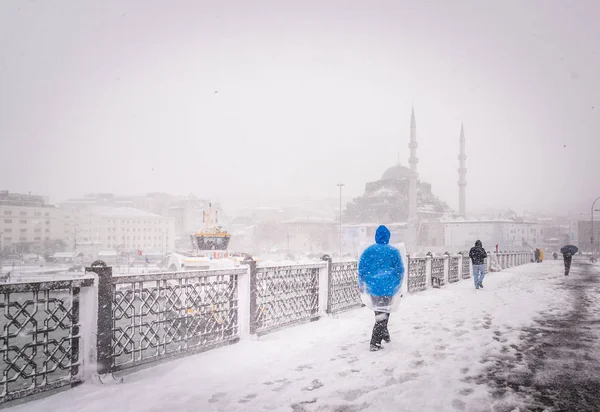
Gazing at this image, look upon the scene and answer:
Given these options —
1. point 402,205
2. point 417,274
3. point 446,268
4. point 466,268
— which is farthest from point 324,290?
point 402,205

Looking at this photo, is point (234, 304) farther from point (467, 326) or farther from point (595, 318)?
point (595, 318)

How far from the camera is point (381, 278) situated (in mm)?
5625

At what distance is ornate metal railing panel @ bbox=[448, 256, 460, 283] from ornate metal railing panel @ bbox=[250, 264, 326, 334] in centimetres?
1014

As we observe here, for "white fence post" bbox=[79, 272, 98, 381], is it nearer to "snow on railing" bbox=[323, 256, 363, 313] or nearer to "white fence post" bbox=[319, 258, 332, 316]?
"white fence post" bbox=[319, 258, 332, 316]

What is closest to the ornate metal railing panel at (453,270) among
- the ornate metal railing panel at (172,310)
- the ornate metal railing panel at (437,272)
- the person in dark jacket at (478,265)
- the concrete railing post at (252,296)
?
the ornate metal railing panel at (437,272)

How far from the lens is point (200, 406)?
3.66 meters

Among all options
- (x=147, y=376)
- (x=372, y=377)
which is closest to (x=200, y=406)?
(x=147, y=376)

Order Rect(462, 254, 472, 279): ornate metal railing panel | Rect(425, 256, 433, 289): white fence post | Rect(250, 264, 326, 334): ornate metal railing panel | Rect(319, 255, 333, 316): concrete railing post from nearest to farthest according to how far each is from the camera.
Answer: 1. Rect(250, 264, 326, 334): ornate metal railing panel
2. Rect(319, 255, 333, 316): concrete railing post
3. Rect(425, 256, 433, 289): white fence post
4. Rect(462, 254, 472, 279): ornate metal railing panel

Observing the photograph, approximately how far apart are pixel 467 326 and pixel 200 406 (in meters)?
5.16

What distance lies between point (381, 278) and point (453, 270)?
12.6 metres

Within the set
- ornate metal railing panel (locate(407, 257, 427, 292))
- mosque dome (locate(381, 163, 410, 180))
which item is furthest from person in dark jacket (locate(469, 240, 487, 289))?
mosque dome (locate(381, 163, 410, 180))

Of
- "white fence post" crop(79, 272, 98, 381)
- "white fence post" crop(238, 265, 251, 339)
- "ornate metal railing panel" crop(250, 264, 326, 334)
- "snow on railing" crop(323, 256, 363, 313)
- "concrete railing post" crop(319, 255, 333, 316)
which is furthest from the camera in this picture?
"snow on railing" crop(323, 256, 363, 313)

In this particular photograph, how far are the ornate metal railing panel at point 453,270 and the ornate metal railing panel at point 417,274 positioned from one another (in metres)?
3.21

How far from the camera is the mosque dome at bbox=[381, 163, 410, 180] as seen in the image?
345 ft
